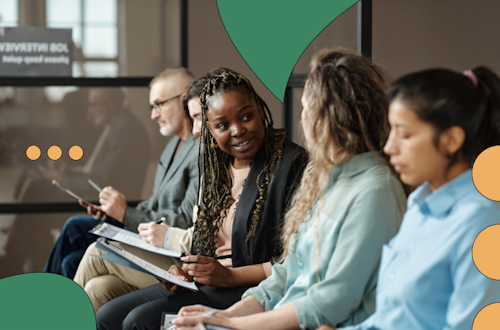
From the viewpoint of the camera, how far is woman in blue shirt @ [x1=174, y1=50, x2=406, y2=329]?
111 cm

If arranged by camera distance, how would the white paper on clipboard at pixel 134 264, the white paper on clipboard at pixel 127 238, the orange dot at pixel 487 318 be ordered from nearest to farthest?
the orange dot at pixel 487 318 < the white paper on clipboard at pixel 134 264 < the white paper on clipboard at pixel 127 238

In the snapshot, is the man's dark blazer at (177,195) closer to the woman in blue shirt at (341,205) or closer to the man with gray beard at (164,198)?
the man with gray beard at (164,198)

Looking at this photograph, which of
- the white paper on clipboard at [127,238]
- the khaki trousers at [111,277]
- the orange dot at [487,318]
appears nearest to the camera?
the orange dot at [487,318]

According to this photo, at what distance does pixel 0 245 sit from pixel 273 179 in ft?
8.98

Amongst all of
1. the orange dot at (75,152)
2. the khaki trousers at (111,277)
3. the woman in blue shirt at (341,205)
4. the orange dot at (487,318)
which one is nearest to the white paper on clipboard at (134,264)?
the woman in blue shirt at (341,205)

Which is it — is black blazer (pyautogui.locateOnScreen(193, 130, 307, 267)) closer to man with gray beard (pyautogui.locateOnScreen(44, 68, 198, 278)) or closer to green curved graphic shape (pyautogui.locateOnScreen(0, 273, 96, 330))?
green curved graphic shape (pyautogui.locateOnScreen(0, 273, 96, 330))

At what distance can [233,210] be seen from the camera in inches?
71.8

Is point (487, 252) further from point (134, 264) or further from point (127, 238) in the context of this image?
point (127, 238)

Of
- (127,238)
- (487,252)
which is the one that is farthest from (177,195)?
(487,252)

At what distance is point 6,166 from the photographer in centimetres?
354

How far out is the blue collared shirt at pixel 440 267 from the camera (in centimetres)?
81

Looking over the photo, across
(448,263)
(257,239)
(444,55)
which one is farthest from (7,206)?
(448,263)

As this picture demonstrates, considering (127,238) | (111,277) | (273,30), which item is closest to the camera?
(273,30)

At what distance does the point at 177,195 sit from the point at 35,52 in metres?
1.81
